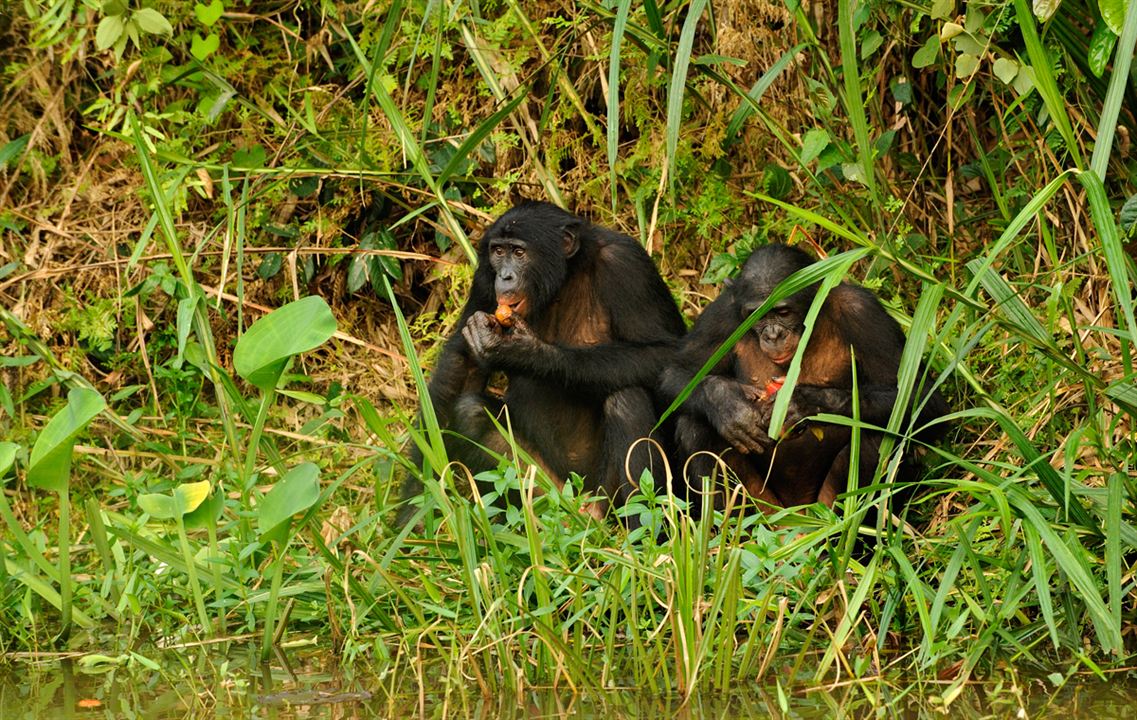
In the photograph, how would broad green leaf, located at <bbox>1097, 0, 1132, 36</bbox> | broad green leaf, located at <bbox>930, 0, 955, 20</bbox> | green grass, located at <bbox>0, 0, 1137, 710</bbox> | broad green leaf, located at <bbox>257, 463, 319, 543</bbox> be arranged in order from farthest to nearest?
broad green leaf, located at <bbox>930, 0, 955, 20</bbox> → broad green leaf, located at <bbox>257, 463, 319, 543</bbox> → broad green leaf, located at <bbox>1097, 0, 1132, 36</bbox> → green grass, located at <bbox>0, 0, 1137, 710</bbox>

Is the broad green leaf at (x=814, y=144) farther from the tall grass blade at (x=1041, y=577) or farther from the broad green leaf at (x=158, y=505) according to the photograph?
the broad green leaf at (x=158, y=505)

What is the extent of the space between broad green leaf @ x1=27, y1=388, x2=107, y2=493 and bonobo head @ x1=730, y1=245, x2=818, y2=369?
7.86 feet

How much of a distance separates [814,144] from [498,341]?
150cm

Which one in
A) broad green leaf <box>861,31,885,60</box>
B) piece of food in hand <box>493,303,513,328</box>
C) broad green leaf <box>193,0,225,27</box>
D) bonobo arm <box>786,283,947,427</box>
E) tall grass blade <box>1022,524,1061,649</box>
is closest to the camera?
tall grass blade <box>1022,524,1061,649</box>

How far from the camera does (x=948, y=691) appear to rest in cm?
391

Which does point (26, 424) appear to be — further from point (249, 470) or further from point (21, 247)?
point (249, 470)

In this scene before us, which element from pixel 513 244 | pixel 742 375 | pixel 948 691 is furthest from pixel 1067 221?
pixel 948 691

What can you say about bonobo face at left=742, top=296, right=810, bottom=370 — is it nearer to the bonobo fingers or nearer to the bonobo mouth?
the bonobo fingers

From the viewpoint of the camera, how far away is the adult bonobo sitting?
6160 millimetres

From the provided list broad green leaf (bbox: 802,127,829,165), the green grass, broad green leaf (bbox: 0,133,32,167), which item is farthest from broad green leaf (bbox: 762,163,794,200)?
broad green leaf (bbox: 0,133,32,167)

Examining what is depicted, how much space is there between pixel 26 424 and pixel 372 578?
3475mm

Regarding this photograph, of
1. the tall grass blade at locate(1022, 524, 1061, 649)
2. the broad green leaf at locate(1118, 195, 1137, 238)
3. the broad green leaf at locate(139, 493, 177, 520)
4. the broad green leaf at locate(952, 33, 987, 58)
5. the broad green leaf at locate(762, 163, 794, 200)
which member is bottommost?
the broad green leaf at locate(139, 493, 177, 520)

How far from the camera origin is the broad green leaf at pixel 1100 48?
476 centimetres

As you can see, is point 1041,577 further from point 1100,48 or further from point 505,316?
point 505,316
